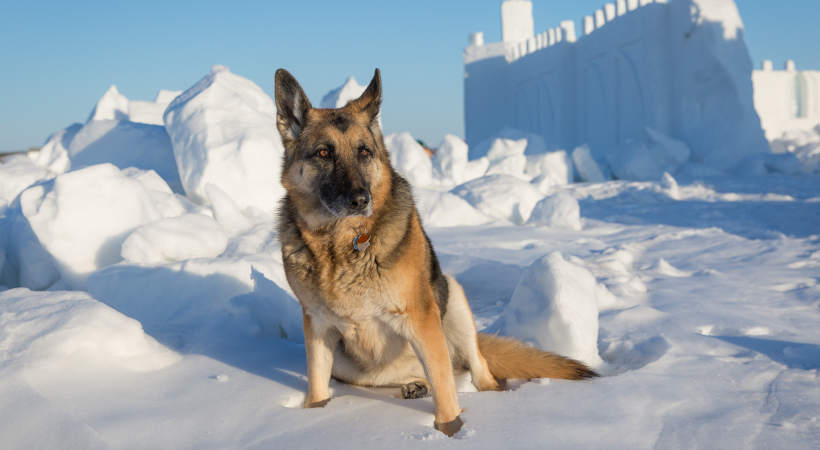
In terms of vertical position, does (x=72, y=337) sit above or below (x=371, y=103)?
below

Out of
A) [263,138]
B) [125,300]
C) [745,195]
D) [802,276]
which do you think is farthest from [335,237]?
[745,195]

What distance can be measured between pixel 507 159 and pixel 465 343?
47.2ft

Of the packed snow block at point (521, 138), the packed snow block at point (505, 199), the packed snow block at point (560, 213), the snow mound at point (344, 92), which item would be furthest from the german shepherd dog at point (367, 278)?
the packed snow block at point (521, 138)

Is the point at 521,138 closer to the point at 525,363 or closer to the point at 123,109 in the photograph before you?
the point at 123,109

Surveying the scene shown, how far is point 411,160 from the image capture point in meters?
14.2

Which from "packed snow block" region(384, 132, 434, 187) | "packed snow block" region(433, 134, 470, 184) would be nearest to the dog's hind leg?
"packed snow block" region(384, 132, 434, 187)

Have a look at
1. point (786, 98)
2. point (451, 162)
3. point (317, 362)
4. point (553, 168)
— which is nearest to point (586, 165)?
point (553, 168)

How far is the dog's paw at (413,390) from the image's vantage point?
2537 millimetres

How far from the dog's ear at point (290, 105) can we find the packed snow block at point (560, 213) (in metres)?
6.56

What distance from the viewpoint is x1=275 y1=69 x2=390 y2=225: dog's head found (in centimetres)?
236

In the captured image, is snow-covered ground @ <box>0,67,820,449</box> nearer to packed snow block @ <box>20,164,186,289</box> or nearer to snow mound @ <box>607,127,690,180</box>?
packed snow block @ <box>20,164,186,289</box>

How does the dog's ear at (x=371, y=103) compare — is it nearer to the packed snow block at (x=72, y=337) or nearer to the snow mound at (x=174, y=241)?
the packed snow block at (x=72, y=337)

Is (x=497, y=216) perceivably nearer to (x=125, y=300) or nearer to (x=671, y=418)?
(x=125, y=300)

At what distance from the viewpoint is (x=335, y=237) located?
2318mm
